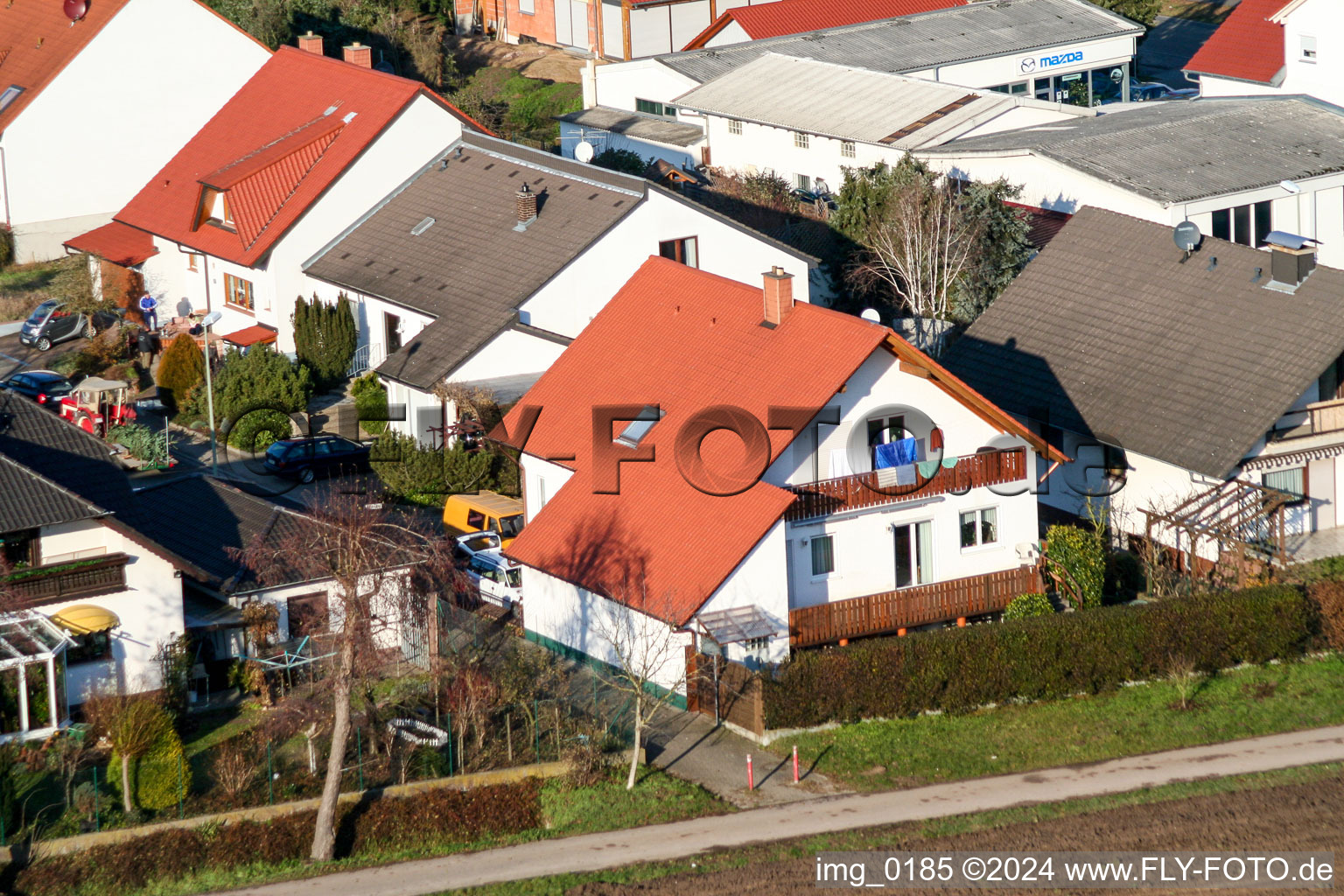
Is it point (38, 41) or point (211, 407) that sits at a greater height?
point (38, 41)

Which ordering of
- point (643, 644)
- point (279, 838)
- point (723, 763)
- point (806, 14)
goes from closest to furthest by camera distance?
point (279, 838) → point (723, 763) → point (643, 644) → point (806, 14)

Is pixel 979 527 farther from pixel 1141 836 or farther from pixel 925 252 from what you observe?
pixel 925 252

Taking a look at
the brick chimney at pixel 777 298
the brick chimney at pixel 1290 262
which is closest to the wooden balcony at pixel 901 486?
the brick chimney at pixel 777 298

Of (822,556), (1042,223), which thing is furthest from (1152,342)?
(1042,223)

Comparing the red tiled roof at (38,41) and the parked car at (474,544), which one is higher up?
the red tiled roof at (38,41)

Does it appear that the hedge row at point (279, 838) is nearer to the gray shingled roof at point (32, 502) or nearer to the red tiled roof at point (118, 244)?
the gray shingled roof at point (32, 502)

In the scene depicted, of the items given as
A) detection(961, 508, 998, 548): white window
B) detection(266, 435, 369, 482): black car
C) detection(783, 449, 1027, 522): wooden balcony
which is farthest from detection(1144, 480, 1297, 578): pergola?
detection(266, 435, 369, 482): black car
